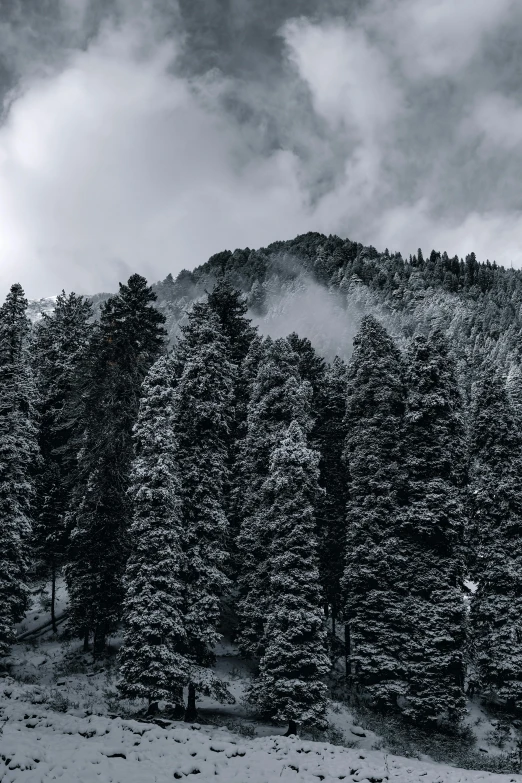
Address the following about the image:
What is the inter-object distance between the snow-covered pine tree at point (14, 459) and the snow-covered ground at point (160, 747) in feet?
11.6

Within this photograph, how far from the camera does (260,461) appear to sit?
91.6 feet

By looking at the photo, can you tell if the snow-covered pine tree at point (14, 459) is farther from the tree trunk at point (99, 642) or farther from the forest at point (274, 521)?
the tree trunk at point (99, 642)

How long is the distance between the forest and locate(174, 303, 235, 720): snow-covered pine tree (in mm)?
99

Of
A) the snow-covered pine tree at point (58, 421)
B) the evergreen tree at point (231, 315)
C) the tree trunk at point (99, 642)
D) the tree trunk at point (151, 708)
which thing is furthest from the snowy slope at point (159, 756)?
the evergreen tree at point (231, 315)

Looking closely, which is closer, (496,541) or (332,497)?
(496,541)

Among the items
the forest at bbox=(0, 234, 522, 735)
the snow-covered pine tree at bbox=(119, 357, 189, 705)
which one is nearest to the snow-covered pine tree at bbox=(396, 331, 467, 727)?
the forest at bbox=(0, 234, 522, 735)

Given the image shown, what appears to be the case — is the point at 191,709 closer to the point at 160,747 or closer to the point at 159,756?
the point at 160,747

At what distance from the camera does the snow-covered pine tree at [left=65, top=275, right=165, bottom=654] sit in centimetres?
2481

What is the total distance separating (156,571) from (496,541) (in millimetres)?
19186

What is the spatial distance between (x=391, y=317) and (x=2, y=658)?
175118 mm

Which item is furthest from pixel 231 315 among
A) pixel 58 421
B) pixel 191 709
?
pixel 191 709

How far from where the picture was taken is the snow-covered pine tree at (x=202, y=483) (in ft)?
69.0

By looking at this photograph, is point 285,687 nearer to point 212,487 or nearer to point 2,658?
point 212,487

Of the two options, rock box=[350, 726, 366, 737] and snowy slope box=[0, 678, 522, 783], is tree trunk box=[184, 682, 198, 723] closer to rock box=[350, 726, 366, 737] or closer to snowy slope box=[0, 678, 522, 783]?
snowy slope box=[0, 678, 522, 783]
